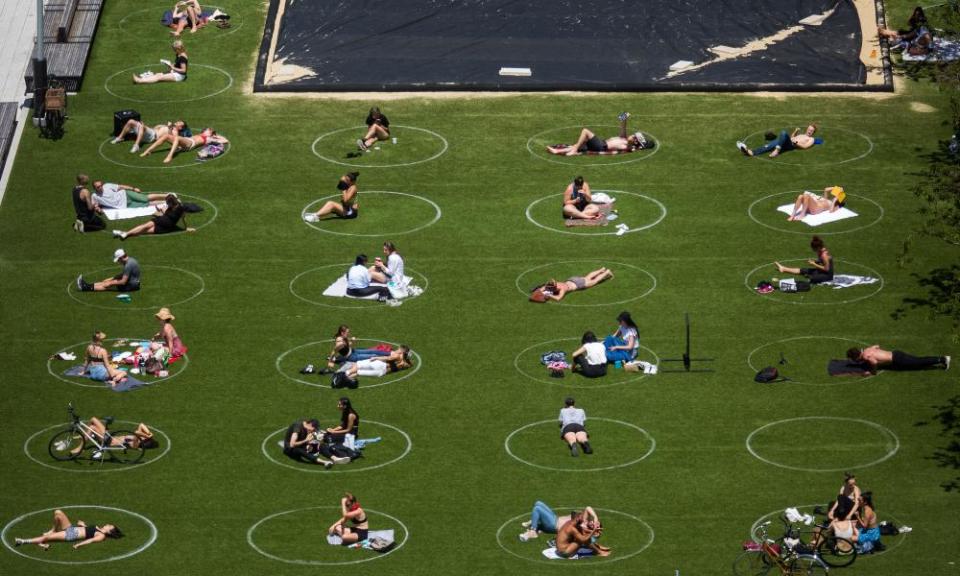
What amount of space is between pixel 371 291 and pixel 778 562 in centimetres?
1905

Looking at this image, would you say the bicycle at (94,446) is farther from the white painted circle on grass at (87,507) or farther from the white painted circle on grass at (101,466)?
the white painted circle on grass at (87,507)

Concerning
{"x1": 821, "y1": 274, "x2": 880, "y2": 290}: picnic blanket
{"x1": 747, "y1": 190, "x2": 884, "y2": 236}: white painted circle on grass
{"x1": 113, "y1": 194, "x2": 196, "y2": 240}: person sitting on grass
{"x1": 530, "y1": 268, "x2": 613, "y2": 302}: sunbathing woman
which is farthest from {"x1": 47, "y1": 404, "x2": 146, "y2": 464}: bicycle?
{"x1": 747, "y1": 190, "x2": 884, "y2": 236}: white painted circle on grass

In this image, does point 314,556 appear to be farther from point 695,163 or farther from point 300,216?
point 695,163

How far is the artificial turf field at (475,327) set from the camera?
167ft

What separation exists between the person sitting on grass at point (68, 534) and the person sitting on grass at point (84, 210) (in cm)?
1820

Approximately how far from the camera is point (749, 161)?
233ft

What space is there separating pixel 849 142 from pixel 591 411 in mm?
21104

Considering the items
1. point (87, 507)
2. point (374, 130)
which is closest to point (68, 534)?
point (87, 507)

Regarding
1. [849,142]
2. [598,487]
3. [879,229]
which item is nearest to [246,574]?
[598,487]

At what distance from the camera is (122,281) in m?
62.7

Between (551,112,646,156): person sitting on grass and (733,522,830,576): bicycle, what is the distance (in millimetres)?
24768

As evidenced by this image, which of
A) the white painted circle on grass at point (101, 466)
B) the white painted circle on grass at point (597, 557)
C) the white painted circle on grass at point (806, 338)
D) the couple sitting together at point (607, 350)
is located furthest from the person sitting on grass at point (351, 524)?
the white painted circle on grass at point (806, 338)

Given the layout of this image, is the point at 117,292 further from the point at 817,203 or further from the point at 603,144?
the point at 817,203

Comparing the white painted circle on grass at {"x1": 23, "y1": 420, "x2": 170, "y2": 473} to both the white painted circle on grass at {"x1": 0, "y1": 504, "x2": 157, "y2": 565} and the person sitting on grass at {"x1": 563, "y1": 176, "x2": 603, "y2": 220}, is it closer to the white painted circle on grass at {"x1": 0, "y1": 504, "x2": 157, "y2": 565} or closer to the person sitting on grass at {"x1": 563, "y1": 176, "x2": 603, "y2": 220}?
the white painted circle on grass at {"x1": 0, "y1": 504, "x2": 157, "y2": 565}
